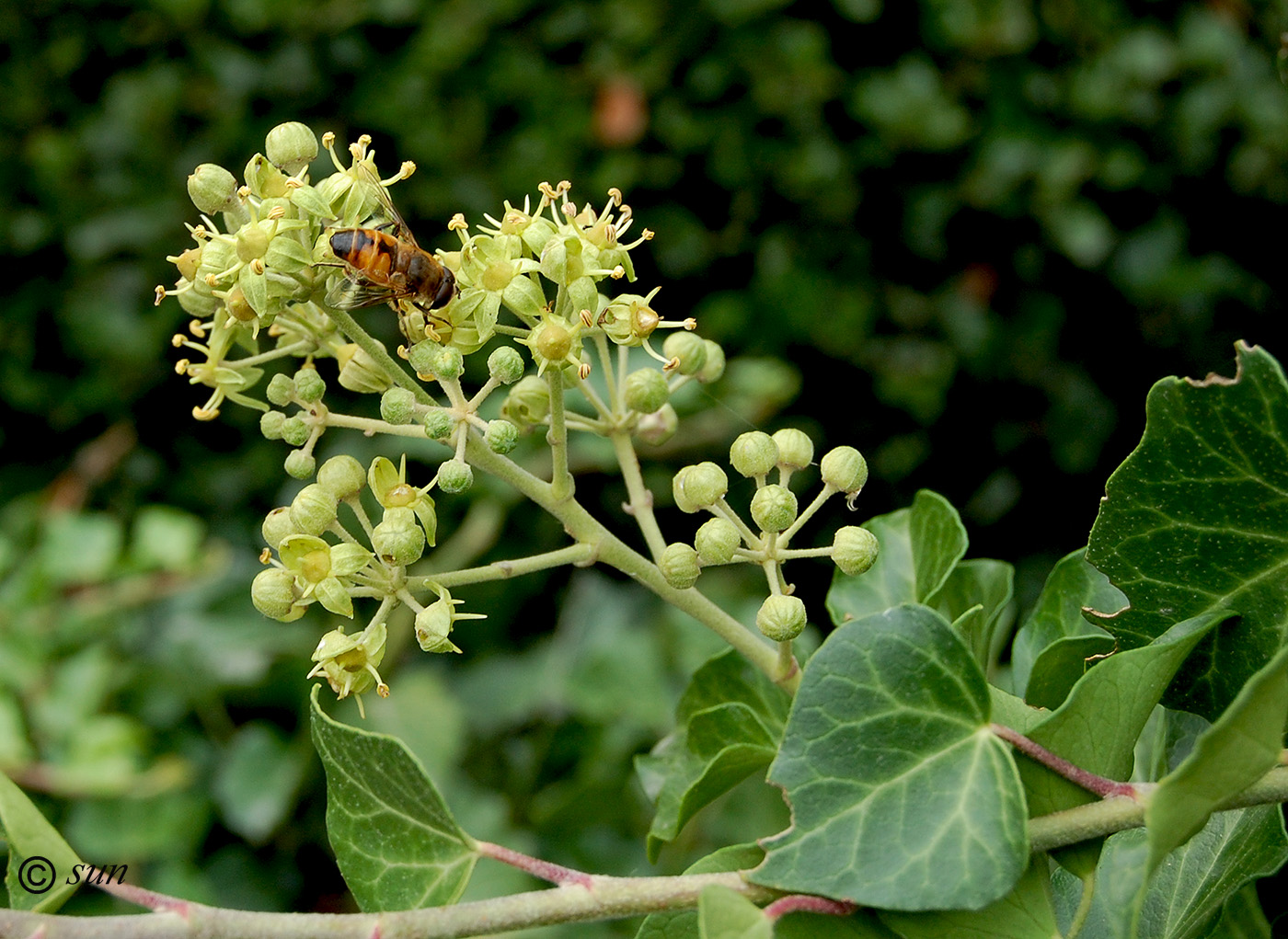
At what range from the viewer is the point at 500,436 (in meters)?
0.60

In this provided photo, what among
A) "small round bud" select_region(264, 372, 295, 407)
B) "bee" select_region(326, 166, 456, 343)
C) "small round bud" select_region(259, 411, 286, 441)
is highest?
"bee" select_region(326, 166, 456, 343)

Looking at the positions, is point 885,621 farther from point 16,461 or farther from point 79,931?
point 16,461

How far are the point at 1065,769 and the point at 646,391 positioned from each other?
276 mm

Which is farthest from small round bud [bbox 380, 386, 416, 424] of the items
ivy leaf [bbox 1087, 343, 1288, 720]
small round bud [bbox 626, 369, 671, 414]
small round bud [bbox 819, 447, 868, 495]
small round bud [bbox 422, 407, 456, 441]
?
ivy leaf [bbox 1087, 343, 1288, 720]

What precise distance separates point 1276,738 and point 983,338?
178 centimetres

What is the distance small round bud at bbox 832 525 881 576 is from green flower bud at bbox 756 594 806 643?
4 centimetres

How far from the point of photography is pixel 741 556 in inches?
24.0

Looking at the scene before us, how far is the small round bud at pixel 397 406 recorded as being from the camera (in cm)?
59

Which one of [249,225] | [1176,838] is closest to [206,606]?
[249,225]

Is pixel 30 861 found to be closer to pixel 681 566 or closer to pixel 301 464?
pixel 301 464

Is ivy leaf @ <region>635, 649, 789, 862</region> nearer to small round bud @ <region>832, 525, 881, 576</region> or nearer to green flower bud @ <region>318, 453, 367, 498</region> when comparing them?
small round bud @ <region>832, 525, 881, 576</region>

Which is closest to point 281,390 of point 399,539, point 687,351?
point 399,539

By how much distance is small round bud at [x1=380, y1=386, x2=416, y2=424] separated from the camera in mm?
595

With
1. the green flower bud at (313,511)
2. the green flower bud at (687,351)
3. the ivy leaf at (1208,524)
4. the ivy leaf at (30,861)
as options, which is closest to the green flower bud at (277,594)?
the green flower bud at (313,511)
